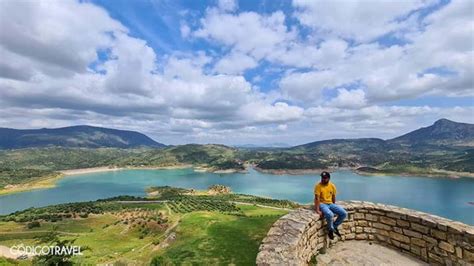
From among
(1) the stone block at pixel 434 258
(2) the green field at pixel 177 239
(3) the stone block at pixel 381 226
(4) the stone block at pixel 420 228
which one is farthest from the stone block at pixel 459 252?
(2) the green field at pixel 177 239

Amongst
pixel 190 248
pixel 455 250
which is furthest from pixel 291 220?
pixel 190 248

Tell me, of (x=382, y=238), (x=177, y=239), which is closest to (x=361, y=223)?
(x=382, y=238)

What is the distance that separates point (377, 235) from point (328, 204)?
2.06 meters

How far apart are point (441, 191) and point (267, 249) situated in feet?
460

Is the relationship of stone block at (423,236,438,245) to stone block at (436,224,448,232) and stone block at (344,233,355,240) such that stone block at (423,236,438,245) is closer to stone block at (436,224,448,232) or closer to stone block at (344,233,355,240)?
stone block at (436,224,448,232)

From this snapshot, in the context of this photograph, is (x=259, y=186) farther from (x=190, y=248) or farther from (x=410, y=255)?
(x=410, y=255)

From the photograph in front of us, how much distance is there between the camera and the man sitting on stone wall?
8977mm

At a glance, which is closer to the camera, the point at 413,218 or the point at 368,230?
the point at 413,218

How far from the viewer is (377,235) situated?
9.53 m

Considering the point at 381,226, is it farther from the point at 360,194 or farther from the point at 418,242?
the point at 360,194

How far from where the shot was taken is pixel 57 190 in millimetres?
144250

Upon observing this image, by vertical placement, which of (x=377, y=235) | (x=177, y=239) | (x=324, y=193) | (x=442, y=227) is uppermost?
(x=324, y=193)

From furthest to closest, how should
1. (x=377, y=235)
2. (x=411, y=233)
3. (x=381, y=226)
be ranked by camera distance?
(x=377, y=235) → (x=381, y=226) → (x=411, y=233)

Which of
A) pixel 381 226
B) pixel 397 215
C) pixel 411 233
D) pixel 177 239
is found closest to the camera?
pixel 411 233
